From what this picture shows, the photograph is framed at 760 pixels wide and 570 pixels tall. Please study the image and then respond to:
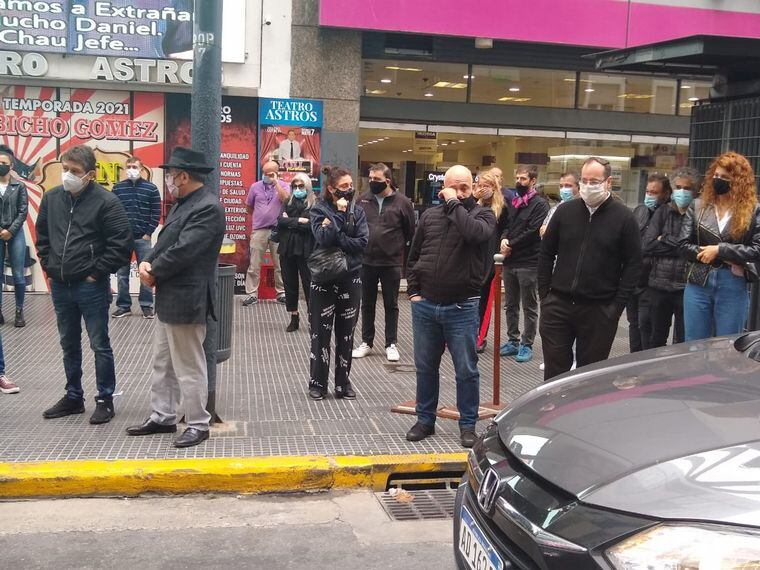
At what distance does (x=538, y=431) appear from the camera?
9.77ft

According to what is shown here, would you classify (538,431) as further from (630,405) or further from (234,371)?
(234,371)

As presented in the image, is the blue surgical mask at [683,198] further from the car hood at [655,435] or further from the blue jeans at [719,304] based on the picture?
the car hood at [655,435]

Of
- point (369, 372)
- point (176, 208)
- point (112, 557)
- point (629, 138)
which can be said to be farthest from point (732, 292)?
point (629, 138)

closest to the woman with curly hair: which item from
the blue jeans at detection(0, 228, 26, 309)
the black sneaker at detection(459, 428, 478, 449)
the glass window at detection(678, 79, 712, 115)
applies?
the black sneaker at detection(459, 428, 478, 449)

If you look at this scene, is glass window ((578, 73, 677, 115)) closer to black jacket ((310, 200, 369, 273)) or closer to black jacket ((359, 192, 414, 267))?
black jacket ((359, 192, 414, 267))

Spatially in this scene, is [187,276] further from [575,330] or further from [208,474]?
[575,330]

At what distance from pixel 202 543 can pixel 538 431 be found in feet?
7.35

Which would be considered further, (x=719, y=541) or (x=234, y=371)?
(x=234, y=371)

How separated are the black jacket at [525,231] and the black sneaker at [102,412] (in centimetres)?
434

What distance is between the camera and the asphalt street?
414cm

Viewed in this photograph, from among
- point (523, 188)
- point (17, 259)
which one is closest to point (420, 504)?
point (523, 188)

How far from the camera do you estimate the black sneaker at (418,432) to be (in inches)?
228

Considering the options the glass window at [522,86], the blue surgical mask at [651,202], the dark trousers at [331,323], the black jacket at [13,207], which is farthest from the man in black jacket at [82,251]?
the glass window at [522,86]

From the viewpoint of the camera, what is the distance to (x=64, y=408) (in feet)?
19.8
